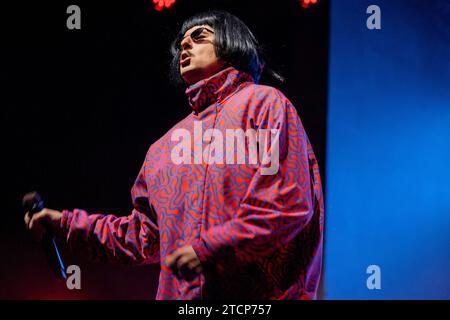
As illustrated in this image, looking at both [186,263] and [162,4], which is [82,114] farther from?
[186,263]

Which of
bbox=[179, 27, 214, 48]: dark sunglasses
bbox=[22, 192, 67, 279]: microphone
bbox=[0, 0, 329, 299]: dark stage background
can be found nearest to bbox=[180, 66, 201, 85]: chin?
bbox=[179, 27, 214, 48]: dark sunglasses

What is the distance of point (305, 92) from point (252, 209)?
131cm

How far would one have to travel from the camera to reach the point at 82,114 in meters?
2.48

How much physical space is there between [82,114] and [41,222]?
117 cm

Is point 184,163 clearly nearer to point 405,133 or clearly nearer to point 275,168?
point 275,168

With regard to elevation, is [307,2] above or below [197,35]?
above

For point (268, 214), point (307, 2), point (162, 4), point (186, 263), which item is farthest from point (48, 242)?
point (307, 2)

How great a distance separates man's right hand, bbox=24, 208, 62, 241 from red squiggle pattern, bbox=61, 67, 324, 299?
25 mm

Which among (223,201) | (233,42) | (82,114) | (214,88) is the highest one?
(233,42)

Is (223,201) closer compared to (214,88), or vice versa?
(223,201)

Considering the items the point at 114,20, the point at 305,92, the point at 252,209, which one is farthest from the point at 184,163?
the point at 114,20

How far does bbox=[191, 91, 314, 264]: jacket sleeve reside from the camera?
3.34ft

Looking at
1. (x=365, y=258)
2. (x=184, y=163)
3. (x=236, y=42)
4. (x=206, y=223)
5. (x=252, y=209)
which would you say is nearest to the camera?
(x=252, y=209)

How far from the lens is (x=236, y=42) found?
1456mm
